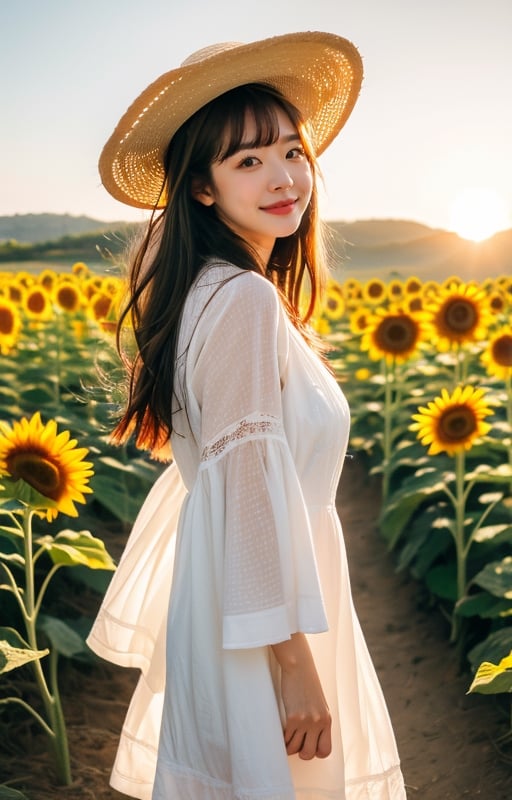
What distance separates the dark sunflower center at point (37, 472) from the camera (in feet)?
7.27

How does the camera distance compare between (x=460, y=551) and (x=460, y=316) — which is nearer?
(x=460, y=551)

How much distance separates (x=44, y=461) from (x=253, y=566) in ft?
2.83

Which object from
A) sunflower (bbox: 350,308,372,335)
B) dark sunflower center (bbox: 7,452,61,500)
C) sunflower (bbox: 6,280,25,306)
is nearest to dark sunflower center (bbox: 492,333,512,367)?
sunflower (bbox: 350,308,372,335)

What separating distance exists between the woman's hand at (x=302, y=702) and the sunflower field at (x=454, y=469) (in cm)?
48

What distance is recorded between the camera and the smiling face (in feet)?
5.63

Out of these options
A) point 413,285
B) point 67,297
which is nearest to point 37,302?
point 67,297

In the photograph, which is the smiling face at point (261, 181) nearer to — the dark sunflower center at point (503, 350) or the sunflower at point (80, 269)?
the dark sunflower center at point (503, 350)

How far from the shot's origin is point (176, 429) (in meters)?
1.74

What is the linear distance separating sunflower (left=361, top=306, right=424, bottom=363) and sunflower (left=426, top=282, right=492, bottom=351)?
0.47 feet

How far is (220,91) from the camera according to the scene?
1720 millimetres

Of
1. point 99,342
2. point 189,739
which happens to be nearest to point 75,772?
point 189,739

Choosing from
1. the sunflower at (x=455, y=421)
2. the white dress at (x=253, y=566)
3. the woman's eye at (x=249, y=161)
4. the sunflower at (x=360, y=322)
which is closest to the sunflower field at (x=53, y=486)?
the white dress at (x=253, y=566)

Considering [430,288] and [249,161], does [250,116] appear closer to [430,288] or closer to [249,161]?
[249,161]

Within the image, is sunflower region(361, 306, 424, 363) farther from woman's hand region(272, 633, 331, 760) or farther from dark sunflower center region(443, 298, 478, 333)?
woman's hand region(272, 633, 331, 760)
